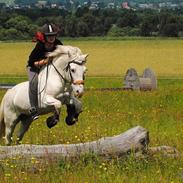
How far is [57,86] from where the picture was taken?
42.7 ft

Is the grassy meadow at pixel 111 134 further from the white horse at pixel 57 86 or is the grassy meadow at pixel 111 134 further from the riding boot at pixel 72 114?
the white horse at pixel 57 86

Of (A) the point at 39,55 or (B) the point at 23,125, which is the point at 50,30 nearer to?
(A) the point at 39,55

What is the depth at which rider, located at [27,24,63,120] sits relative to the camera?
12.9 meters

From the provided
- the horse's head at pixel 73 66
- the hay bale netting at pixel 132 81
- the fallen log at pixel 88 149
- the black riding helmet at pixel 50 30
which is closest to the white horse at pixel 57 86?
the horse's head at pixel 73 66

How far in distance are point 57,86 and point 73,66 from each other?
0.54 metres

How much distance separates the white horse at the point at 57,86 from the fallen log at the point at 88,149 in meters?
2.69

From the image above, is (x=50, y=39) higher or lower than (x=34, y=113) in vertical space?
higher

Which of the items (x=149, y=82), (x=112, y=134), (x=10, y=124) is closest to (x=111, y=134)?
(x=112, y=134)

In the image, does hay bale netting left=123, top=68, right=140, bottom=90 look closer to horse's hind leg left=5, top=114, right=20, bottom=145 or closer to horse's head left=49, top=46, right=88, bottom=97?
horse's hind leg left=5, top=114, right=20, bottom=145

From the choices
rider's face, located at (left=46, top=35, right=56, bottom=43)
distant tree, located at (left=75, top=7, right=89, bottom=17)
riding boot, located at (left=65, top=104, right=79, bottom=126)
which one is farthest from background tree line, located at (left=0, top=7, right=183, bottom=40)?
rider's face, located at (left=46, top=35, right=56, bottom=43)

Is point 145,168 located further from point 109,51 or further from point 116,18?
point 116,18

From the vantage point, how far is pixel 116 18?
117m

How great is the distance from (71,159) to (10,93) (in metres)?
4.62

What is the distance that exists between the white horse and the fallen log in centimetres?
269
